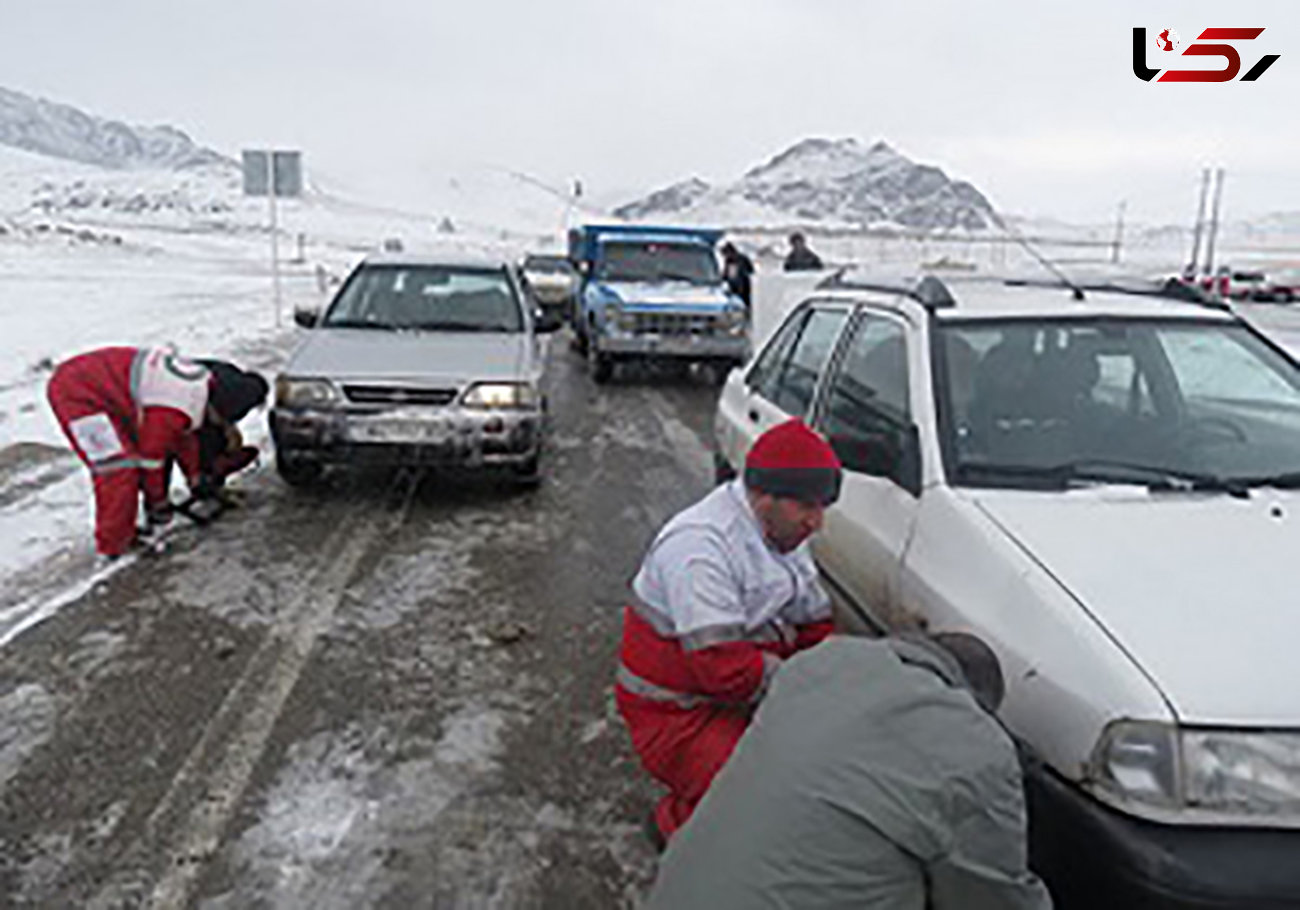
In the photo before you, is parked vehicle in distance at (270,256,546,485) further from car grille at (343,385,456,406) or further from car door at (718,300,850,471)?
car door at (718,300,850,471)

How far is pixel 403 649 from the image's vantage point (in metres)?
4.97

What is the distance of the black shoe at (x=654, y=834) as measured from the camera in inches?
136

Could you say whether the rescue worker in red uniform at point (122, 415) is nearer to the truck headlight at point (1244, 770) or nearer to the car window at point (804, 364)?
the car window at point (804, 364)

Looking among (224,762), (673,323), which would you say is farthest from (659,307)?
(224,762)

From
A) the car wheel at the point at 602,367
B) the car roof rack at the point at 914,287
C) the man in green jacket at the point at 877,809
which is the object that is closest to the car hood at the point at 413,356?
the car roof rack at the point at 914,287

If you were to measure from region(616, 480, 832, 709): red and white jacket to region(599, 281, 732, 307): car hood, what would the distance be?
10435mm

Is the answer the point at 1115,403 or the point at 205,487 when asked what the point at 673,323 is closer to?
the point at 205,487

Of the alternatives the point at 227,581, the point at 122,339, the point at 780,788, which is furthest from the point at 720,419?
the point at 122,339

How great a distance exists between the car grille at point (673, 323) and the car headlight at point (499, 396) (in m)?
6.05

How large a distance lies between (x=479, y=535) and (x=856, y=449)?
12.1 ft

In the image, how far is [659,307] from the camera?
13.3 metres

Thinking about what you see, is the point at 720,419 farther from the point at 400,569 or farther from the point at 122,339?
the point at 122,339

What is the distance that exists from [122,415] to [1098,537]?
5.20 metres

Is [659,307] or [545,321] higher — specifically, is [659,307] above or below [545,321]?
Answer: below
